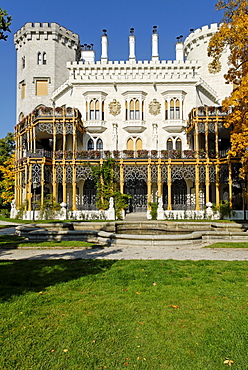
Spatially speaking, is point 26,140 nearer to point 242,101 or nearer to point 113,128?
point 113,128

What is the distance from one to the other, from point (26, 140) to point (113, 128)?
9456 mm

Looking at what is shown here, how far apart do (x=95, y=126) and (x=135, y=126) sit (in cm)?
417

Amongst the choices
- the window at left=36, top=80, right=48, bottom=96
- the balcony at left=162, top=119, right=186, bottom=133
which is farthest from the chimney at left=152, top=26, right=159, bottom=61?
the window at left=36, top=80, right=48, bottom=96

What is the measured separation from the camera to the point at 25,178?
2578cm

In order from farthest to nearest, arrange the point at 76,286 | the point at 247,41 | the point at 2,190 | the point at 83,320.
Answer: the point at 2,190 < the point at 247,41 < the point at 76,286 < the point at 83,320

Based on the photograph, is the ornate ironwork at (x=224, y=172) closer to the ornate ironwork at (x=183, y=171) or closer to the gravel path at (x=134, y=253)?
the ornate ironwork at (x=183, y=171)

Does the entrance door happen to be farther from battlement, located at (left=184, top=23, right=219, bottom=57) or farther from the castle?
battlement, located at (left=184, top=23, right=219, bottom=57)

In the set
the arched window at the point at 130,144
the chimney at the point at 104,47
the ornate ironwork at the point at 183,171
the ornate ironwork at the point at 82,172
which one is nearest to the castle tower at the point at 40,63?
the chimney at the point at 104,47

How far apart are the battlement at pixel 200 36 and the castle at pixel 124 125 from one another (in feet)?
0.39

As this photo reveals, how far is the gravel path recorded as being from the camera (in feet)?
29.2

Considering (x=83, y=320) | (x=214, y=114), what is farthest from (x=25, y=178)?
(x=83, y=320)

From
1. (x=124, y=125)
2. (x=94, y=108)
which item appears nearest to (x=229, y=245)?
(x=124, y=125)

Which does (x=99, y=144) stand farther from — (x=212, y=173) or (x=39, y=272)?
(x=39, y=272)

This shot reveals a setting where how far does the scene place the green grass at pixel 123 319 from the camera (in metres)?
3.13
